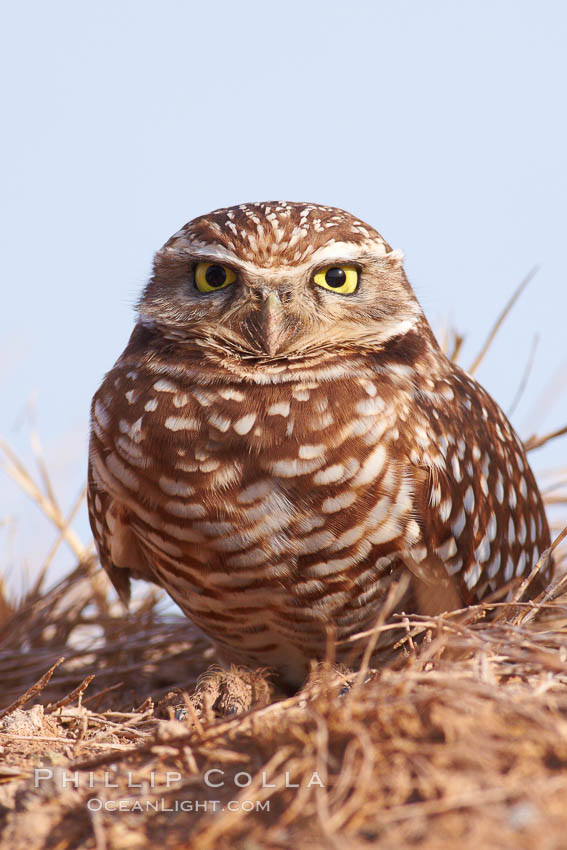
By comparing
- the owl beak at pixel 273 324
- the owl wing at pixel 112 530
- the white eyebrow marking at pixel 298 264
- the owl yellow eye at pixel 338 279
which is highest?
the white eyebrow marking at pixel 298 264

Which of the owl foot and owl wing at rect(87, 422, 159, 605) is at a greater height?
owl wing at rect(87, 422, 159, 605)

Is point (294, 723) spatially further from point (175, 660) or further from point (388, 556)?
point (175, 660)

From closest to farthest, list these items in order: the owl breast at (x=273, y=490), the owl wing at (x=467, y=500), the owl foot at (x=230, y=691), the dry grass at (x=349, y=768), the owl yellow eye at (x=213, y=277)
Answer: the dry grass at (x=349, y=768)
the owl breast at (x=273, y=490)
the owl wing at (x=467, y=500)
the owl foot at (x=230, y=691)
the owl yellow eye at (x=213, y=277)

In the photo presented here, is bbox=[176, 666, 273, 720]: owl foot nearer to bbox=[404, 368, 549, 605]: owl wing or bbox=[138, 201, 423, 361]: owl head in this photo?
bbox=[404, 368, 549, 605]: owl wing

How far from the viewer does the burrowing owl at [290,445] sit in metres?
2.54

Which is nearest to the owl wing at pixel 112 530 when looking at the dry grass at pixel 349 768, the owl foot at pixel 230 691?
the owl foot at pixel 230 691

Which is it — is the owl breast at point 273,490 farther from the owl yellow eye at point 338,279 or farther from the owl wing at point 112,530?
the owl yellow eye at point 338,279

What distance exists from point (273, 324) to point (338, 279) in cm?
33

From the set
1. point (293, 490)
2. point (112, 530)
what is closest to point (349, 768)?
point (293, 490)

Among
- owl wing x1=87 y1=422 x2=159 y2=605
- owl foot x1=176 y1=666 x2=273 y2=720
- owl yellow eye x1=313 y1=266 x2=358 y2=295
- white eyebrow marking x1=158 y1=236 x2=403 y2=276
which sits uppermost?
white eyebrow marking x1=158 y1=236 x2=403 y2=276

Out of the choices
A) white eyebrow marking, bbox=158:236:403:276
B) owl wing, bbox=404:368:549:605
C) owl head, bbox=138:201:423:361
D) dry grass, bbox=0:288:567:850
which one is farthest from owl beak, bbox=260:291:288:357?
dry grass, bbox=0:288:567:850

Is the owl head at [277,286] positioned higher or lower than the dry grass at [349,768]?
higher

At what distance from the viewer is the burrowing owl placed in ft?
8.34

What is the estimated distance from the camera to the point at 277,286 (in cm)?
282
